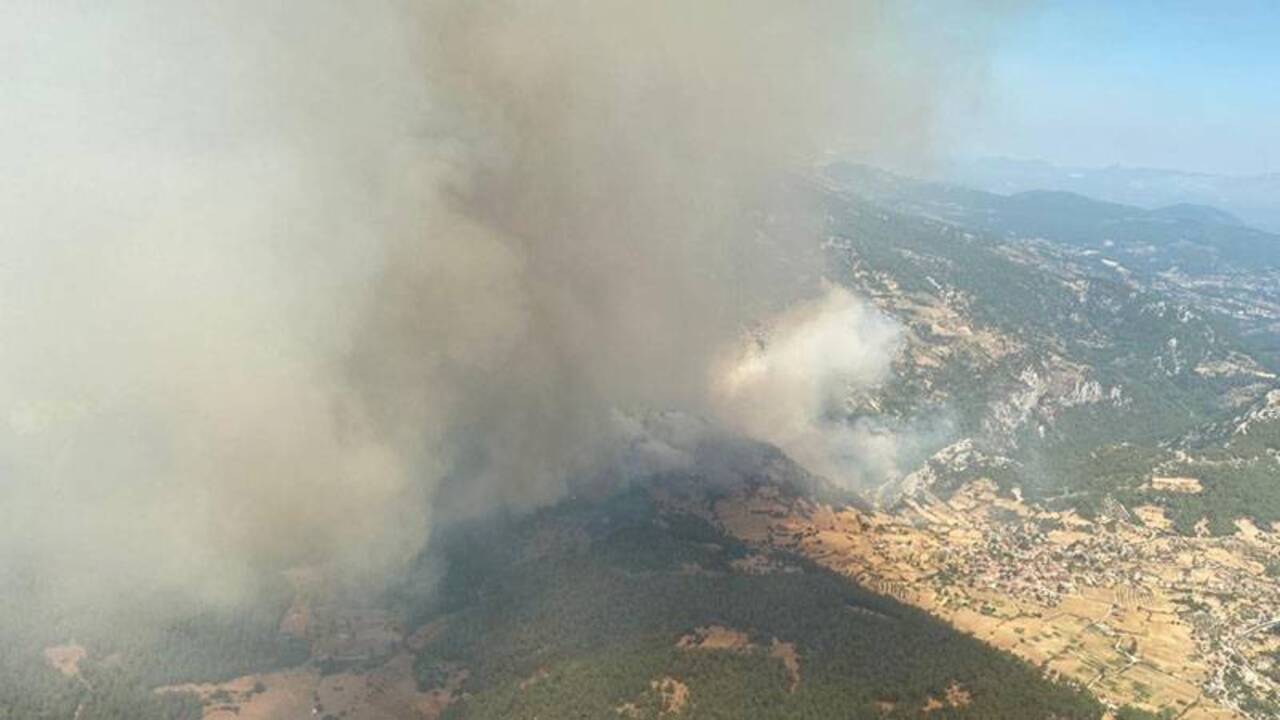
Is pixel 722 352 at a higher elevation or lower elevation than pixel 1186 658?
higher

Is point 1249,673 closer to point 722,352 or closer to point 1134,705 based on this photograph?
point 1134,705

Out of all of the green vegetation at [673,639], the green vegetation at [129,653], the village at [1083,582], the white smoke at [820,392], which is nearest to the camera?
the green vegetation at [129,653]

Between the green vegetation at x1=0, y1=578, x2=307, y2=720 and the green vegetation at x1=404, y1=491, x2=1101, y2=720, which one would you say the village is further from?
the green vegetation at x1=0, y1=578, x2=307, y2=720

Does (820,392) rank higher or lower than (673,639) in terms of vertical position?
higher

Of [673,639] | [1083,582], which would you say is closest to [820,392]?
[1083,582]

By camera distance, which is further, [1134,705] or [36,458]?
[36,458]

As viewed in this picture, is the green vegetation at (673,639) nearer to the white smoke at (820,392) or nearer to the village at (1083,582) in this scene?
the village at (1083,582)

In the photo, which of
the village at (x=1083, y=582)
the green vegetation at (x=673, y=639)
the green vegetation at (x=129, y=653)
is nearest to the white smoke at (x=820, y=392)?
the village at (x=1083, y=582)

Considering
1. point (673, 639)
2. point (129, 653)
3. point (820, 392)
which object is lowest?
point (129, 653)

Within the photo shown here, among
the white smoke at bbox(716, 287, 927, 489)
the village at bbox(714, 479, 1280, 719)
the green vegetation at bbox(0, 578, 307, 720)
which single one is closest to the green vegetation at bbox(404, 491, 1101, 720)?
the village at bbox(714, 479, 1280, 719)

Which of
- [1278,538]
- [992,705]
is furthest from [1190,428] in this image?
[992,705]

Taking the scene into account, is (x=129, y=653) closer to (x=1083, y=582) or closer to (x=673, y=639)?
(x=673, y=639)
